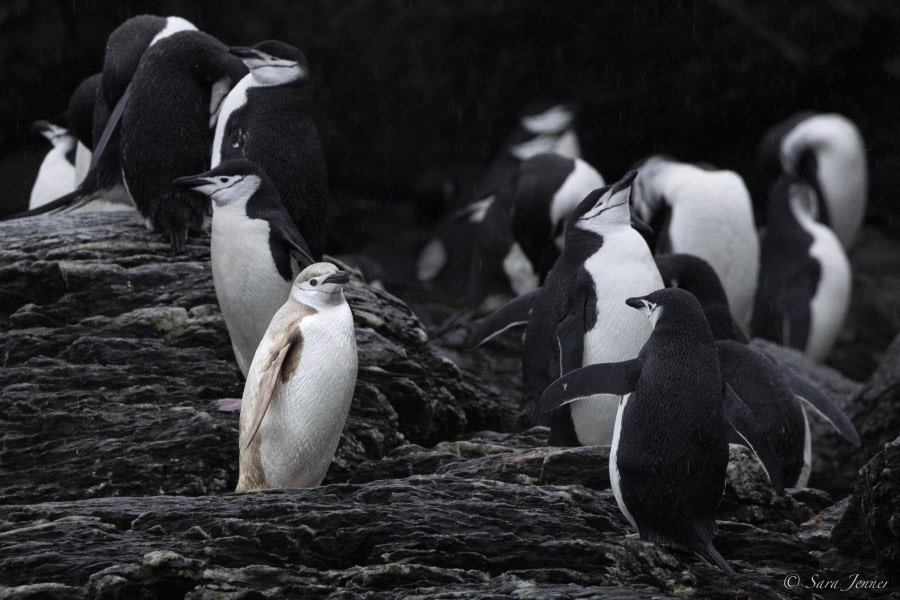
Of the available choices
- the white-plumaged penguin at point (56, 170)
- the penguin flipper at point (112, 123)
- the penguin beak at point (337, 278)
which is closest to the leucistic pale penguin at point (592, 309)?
the penguin beak at point (337, 278)

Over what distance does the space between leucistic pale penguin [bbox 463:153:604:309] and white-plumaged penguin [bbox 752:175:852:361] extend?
186 centimetres

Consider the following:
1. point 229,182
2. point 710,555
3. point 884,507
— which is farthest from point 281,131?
point 884,507

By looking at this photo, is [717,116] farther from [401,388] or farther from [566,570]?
[566,570]

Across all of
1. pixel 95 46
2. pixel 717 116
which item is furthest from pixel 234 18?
pixel 717 116

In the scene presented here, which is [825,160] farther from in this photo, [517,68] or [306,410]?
[306,410]

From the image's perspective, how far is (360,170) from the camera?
11.9 metres

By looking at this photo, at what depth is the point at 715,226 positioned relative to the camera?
31.7ft

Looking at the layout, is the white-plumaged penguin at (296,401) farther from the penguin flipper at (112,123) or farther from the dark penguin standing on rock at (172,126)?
the penguin flipper at (112,123)

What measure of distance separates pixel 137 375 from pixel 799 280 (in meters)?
6.16

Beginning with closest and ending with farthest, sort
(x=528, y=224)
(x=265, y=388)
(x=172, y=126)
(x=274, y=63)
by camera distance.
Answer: (x=265, y=388) → (x=274, y=63) → (x=172, y=126) → (x=528, y=224)

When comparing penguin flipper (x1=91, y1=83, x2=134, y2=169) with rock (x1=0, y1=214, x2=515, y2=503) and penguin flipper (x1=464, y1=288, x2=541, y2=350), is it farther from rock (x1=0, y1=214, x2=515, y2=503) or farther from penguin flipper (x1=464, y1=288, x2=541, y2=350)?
penguin flipper (x1=464, y1=288, x2=541, y2=350)

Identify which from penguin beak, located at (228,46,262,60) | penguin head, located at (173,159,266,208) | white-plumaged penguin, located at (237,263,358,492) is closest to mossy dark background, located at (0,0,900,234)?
penguin beak, located at (228,46,262,60)

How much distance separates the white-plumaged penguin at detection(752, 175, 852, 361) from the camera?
402 inches

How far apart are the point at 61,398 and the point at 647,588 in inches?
99.0
